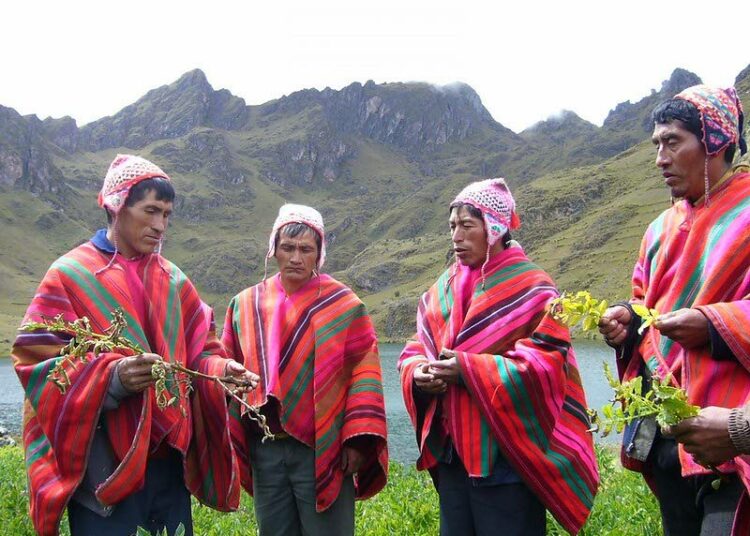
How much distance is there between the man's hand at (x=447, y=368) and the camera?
3754 millimetres

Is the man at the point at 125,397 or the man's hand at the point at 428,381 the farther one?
the man's hand at the point at 428,381

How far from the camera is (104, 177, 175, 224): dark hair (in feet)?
12.1

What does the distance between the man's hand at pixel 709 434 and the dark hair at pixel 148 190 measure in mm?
2909

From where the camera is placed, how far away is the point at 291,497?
13.8 feet

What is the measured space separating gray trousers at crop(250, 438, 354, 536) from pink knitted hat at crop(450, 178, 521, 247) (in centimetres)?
188

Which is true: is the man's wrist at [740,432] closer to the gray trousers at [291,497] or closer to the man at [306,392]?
the man at [306,392]

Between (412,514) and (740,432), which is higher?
(740,432)

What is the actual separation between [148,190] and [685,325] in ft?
9.58

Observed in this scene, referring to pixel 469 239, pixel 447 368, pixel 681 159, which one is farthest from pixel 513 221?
pixel 681 159

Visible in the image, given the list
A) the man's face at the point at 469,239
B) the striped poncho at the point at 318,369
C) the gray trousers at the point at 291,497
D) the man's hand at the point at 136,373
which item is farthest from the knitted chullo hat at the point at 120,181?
the man's face at the point at 469,239

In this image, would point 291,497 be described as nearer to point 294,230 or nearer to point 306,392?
point 306,392

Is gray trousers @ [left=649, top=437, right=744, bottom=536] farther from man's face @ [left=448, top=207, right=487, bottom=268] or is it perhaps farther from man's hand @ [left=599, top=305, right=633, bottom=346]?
man's face @ [left=448, top=207, right=487, bottom=268]

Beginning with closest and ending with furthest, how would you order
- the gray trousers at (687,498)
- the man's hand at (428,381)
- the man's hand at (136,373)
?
1. the gray trousers at (687,498)
2. the man's hand at (136,373)
3. the man's hand at (428,381)

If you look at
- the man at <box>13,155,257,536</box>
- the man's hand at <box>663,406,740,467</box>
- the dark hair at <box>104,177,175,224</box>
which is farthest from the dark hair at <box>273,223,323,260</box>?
the man's hand at <box>663,406,740,467</box>
